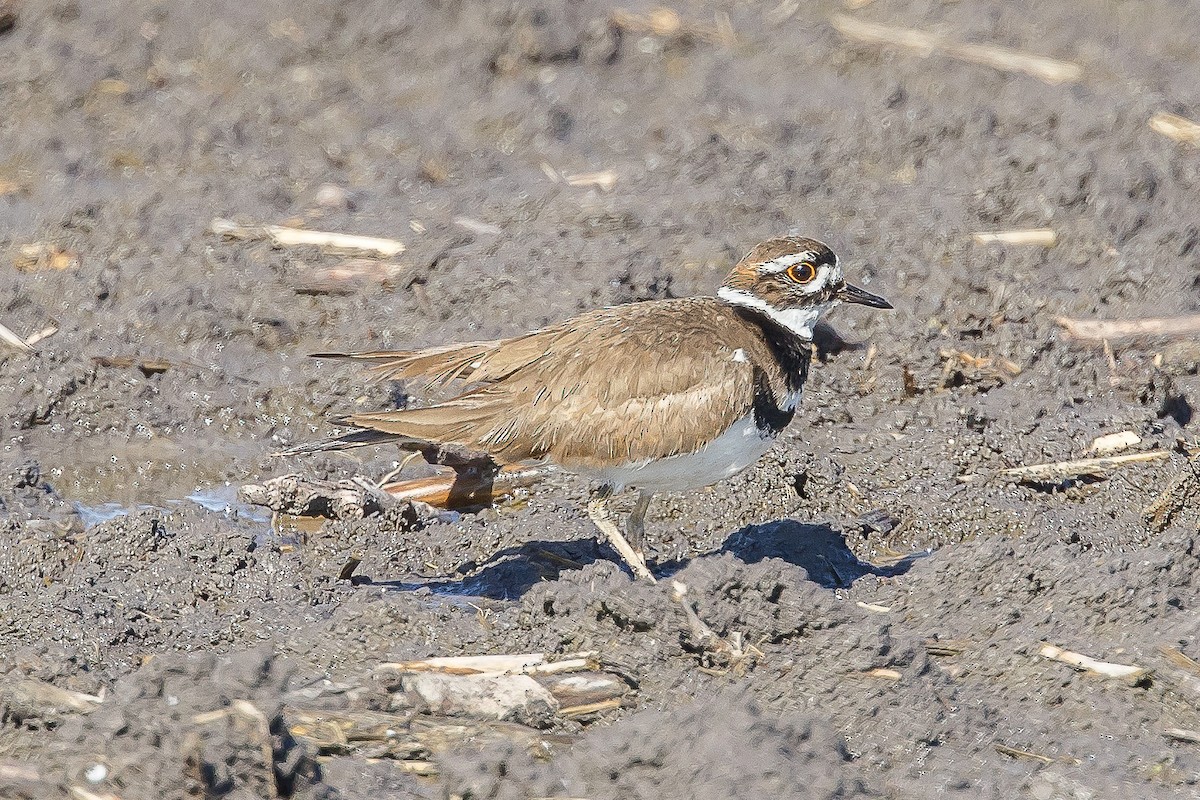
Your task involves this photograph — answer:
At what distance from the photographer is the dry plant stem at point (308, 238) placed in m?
8.88

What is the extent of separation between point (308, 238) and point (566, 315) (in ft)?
6.06

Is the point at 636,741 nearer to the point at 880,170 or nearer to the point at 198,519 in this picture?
the point at 198,519

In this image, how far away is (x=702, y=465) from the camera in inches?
238

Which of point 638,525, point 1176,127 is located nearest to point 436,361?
point 638,525

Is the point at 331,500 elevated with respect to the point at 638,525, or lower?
elevated

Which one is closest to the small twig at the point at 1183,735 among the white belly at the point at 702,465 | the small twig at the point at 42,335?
the white belly at the point at 702,465

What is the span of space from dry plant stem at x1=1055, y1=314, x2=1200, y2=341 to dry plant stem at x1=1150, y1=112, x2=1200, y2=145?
2670 millimetres

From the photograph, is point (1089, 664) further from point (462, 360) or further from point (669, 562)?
point (462, 360)

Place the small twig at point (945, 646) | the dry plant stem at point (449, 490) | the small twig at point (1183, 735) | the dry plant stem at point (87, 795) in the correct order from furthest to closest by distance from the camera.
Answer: the dry plant stem at point (449, 490)
the small twig at point (945, 646)
the small twig at point (1183, 735)
the dry plant stem at point (87, 795)

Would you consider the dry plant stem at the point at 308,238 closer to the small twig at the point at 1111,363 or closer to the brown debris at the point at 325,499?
the brown debris at the point at 325,499

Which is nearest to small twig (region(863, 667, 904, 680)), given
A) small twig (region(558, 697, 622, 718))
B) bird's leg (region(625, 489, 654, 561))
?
small twig (region(558, 697, 622, 718))

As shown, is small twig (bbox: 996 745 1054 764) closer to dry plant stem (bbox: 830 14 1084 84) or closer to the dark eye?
the dark eye

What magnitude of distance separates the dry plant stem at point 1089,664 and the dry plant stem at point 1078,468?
1919 millimetres

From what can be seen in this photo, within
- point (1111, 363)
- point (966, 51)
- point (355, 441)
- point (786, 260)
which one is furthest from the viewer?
point (966, 51)
